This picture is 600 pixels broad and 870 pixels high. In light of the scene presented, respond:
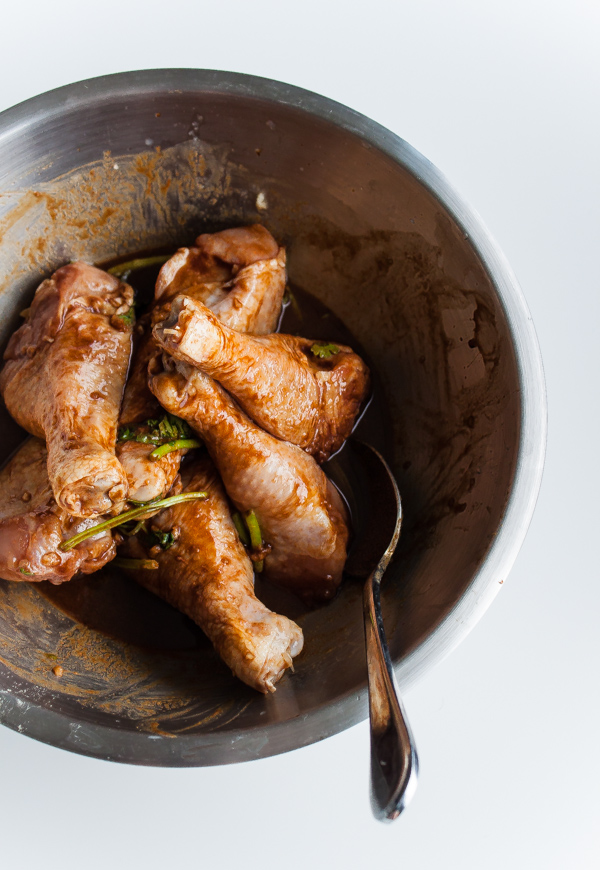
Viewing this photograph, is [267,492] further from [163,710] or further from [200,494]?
[163,710]

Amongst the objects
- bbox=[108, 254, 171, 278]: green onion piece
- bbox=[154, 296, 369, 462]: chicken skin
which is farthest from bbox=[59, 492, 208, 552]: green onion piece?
bbox=[108, 254, 171, 278]: green onion piece

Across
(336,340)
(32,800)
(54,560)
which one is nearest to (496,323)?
(336,340)

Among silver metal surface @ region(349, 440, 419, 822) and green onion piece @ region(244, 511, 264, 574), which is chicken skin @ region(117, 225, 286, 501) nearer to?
green onion piece @ region(244, 511, 264, 574)

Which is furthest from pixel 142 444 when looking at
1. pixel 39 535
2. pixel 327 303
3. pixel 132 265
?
pixel 327 303

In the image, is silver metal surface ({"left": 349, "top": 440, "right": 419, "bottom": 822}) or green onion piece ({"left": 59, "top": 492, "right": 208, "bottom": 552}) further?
green onion piece ({"left": 59, "top": 492, "right": 208, "bottom": 552})

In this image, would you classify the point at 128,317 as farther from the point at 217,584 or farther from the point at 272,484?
the point at 217,584

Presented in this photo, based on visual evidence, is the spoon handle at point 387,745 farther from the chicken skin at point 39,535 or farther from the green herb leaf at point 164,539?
the chicken skin at point 39,535
